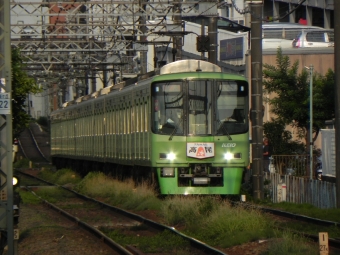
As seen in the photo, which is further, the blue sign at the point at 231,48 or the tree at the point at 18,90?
the blue sign at the point at 231,48

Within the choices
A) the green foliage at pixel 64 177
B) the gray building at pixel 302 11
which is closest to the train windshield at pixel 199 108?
the green foliage at pixel 64 177

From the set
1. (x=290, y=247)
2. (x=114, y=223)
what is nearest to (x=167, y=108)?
(x=114, y=223)

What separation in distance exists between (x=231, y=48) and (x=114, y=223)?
28074 millimetres

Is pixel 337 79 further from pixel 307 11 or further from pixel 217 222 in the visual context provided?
pixel 307 11

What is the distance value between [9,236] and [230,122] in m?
9.65

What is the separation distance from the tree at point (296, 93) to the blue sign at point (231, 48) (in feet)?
39.3

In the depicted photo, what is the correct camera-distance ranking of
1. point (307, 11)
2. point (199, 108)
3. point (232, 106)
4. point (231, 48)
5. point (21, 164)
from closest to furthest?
point (199, 108)
point (232, 106)
point (231, 48)
point (21, 164)
point (307, 11)

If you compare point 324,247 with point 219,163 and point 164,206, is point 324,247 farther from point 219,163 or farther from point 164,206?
point 219,163

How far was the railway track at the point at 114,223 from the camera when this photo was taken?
12.5 metres

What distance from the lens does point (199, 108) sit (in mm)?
19469

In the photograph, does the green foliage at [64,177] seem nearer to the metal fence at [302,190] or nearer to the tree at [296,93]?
the tree at [296,93]

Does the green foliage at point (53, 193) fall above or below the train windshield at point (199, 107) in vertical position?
below

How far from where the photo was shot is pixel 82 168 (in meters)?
35.1

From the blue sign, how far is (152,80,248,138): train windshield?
77.7ft
